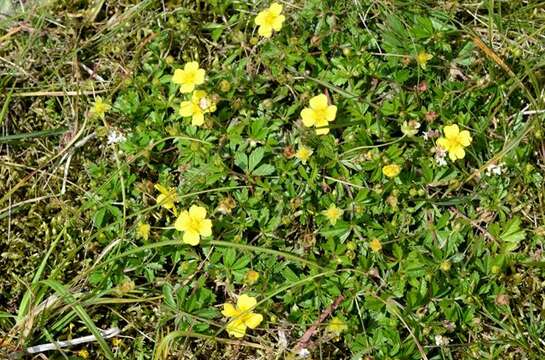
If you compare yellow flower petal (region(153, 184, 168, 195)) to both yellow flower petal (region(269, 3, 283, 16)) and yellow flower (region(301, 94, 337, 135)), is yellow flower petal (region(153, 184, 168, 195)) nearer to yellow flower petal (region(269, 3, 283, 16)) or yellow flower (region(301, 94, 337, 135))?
yellow flower (region(301, 94, 337, 135))

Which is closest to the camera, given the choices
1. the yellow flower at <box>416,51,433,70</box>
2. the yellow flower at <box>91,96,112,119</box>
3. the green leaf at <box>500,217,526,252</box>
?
the green leaf at <box>500,217,526,252</box>

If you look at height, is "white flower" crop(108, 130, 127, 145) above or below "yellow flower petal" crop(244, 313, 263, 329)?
above

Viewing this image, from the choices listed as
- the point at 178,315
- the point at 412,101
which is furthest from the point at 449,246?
the point at 178,315

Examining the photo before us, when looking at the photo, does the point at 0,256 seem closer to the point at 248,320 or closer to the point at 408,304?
the point at 248,320

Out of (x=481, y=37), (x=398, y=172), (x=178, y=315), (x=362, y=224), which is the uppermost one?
(x=481, y=37)

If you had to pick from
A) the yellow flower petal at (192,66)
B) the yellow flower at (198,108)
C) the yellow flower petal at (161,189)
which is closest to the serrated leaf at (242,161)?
the yellow flower at (198,108)

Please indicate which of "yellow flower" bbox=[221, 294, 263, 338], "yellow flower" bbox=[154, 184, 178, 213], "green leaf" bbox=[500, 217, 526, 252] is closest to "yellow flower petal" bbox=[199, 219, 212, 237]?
"yellow flower" bbox=[154, 184, 178, 213]
